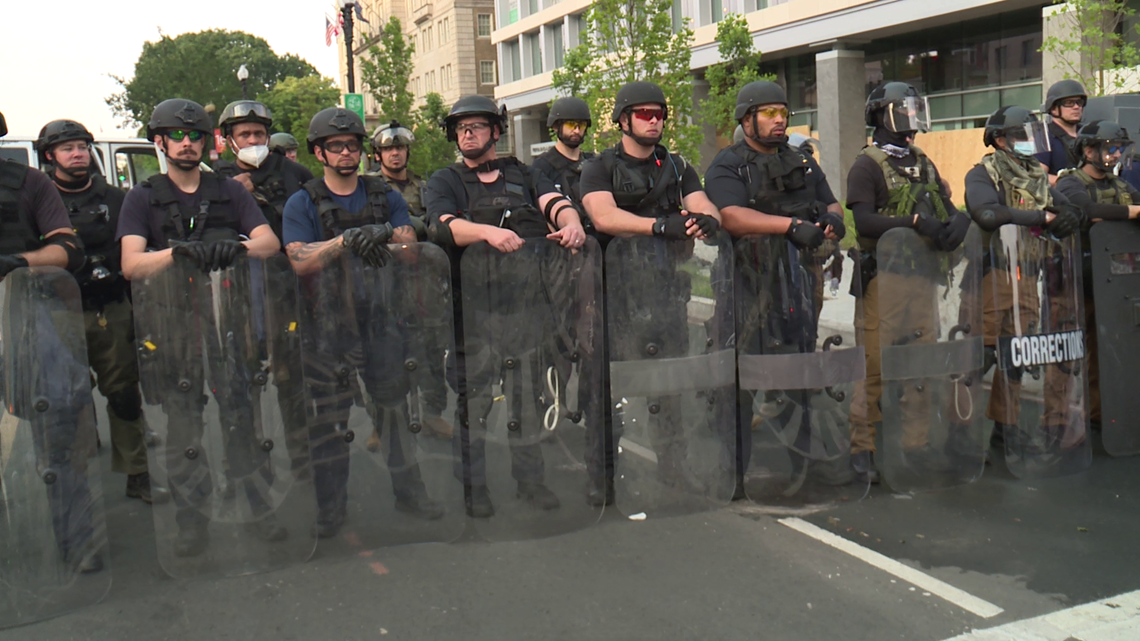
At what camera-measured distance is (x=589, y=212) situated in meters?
5.00

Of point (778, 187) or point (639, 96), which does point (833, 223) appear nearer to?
point (778, 187)

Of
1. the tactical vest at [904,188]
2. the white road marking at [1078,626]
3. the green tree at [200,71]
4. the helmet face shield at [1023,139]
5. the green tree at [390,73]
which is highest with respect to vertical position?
the green tree at [200,71]

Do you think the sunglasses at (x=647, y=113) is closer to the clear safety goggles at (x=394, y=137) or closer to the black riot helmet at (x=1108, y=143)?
the clear safety goggles at (x=394, y=137)

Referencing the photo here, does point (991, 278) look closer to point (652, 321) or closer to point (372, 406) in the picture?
point (652, 321)

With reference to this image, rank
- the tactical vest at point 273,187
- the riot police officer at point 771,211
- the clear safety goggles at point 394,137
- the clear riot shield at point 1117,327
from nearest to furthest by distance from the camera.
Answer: the riot police officer at point 771,211 < the clear riot shield at point 1117,327 < the tactical vest at point 273,187 < the clear safety goggles at point 394,137

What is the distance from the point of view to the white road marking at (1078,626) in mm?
3498

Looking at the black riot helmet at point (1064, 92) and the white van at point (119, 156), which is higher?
the white van at point (119, 156)

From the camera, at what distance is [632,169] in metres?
5.07

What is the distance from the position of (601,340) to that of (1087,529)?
2.32m

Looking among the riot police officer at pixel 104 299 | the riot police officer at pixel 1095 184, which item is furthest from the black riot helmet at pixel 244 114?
the riot police officer at pixel 1095 184

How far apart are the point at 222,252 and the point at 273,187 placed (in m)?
2.37

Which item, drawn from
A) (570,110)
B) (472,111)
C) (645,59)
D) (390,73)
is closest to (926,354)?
(472,111)

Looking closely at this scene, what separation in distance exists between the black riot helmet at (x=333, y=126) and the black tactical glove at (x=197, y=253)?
30.2 inches

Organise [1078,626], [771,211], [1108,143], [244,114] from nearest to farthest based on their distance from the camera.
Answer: [1078,626] → [771,211] → [1108,143] → [244,114]
